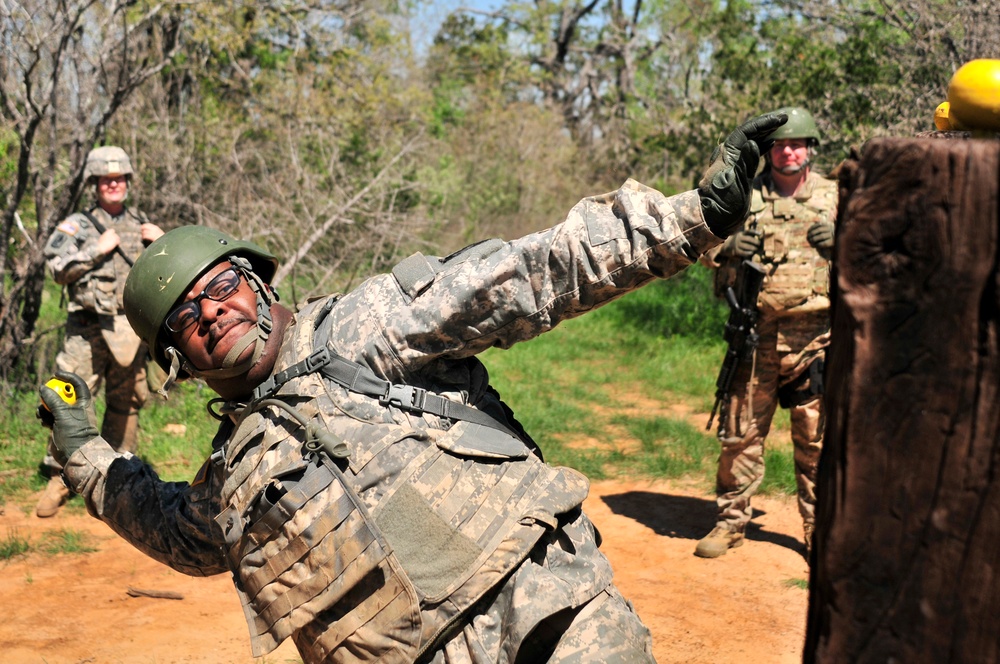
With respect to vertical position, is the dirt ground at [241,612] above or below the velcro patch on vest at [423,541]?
below

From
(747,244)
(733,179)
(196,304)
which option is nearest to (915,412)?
(733,179)

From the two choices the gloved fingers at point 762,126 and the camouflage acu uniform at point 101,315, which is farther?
the camouflage acu uniform at point 101,315

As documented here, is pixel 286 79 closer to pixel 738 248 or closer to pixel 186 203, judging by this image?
pixel 186 203

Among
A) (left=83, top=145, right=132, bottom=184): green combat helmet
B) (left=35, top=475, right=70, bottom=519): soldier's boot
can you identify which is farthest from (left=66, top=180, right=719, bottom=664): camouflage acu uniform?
(left=83, top=145, right=132, bottom=184): green combat helmet

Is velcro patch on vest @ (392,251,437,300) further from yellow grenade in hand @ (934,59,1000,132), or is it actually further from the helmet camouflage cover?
yellow grenade in hand @ (934,59,1000,132)

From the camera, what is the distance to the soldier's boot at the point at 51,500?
5.86 metres

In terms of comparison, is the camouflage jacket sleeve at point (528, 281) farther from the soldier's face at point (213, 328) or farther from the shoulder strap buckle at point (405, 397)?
the soldier's face at point (213, 328)

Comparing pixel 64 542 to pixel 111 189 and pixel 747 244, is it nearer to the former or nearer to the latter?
pixel 111 189

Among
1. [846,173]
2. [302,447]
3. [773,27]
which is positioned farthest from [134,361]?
[773,27]

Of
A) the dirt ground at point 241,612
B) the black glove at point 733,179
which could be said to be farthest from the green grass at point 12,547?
the black glove at point 733,179

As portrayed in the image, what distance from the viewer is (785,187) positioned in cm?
503

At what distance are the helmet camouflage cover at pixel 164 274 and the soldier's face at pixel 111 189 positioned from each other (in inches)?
162

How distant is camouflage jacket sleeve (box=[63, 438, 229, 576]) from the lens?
256 cm

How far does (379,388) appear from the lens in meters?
2.30
